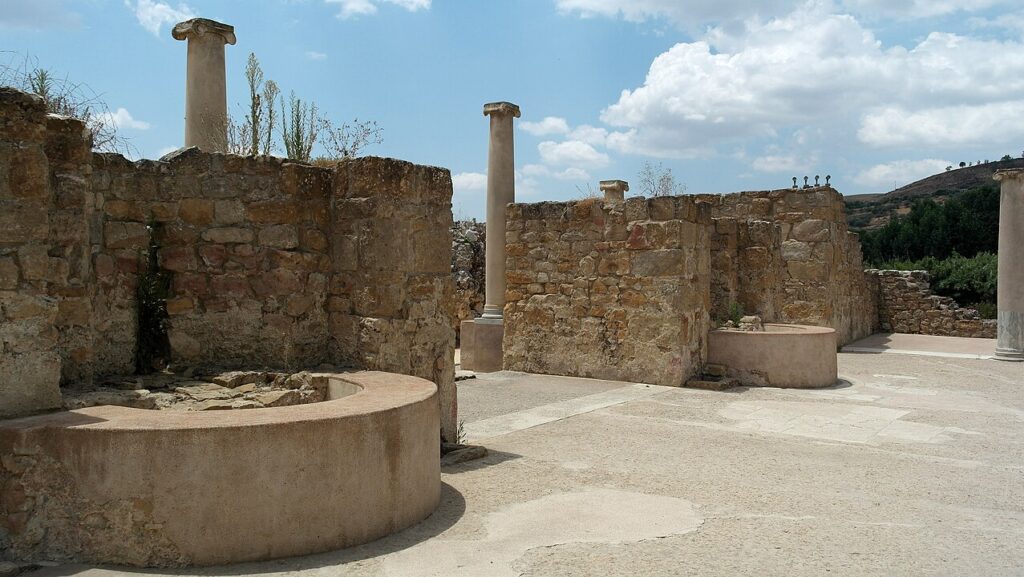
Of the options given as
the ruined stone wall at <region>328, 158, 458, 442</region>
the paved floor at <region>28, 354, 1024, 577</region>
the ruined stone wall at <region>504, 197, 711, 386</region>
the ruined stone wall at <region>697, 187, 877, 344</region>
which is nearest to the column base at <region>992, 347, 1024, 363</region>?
the ruined stone wall at <region>697, 187, 877, 344</region>

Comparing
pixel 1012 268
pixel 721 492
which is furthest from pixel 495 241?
pixel 1012 268

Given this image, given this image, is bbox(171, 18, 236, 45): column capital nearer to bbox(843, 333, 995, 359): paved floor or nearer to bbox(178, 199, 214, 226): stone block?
bbox(178, 199, 214, 226): stone block

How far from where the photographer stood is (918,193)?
49750mm

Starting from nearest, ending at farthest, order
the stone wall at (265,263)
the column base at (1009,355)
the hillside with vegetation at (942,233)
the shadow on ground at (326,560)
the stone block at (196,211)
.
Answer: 1. the shadow on ground at (326,560)
2. the stone wall at (265,263)
3. the stone block at (196,211)
4. the column base at (1009,355)
5. the hillside with vegetation at (942,233)

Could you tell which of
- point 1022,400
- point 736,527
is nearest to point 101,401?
point 736,527

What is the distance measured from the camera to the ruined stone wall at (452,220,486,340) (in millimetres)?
16594

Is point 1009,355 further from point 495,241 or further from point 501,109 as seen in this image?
point 501,109

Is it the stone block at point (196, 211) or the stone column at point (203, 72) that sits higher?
the stone column at point (203, 72)

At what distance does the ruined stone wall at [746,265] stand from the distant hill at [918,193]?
33.4 m

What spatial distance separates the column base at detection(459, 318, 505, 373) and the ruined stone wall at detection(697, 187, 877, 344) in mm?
4440

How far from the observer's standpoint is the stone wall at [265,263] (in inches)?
186

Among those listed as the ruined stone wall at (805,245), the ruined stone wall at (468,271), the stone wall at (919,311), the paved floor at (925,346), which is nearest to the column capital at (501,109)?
the ruined stone wall at (805,245)

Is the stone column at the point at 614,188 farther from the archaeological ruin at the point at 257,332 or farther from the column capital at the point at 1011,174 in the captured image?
the column capital at the point at 1011,174

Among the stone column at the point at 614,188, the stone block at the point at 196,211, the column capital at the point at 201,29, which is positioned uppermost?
the column capital at the point at 201,29
